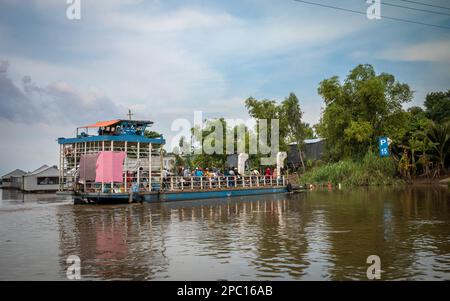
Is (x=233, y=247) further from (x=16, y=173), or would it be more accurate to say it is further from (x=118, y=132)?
(x=16, y=173)

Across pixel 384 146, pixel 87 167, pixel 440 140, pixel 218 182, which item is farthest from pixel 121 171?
pixel 440 140

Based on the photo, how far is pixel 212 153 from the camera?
62.2 m

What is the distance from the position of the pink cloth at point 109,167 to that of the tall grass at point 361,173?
28920 millimetres

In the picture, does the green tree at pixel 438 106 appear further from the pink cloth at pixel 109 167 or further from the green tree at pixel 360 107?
the pink cloth at pixel 109 167

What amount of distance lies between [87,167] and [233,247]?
698 inches

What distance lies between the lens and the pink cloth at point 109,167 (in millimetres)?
25938

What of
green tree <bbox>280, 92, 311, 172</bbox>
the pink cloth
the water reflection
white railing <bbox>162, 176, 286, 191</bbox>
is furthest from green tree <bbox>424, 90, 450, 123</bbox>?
the water reflection

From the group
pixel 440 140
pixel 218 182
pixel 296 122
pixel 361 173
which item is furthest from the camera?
pixel 296 122

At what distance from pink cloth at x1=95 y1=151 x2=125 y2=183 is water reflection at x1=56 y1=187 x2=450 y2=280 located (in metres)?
7.51

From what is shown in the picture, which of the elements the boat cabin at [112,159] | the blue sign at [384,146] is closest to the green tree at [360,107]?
the blue sign at [384,146]

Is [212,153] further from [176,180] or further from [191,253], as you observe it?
[191,253]

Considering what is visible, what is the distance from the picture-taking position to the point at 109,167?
85.8 feet

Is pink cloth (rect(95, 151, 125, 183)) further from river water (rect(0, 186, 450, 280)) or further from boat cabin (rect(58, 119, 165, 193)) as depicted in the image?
river water (rect(0, 186, 450, 280))

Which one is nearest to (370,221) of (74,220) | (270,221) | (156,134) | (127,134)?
(270,221)
